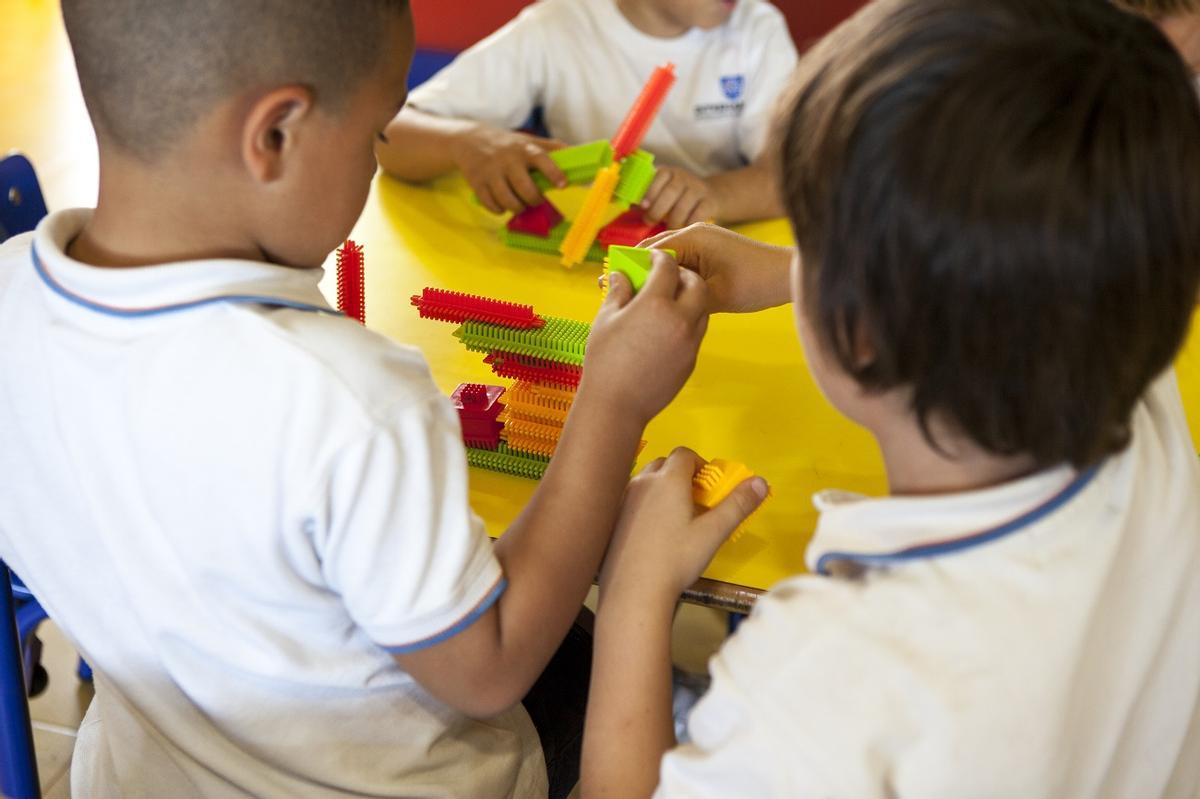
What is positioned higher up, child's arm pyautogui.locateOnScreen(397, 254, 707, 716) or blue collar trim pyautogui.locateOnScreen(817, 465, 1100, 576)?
blue collar trim pyautogui.locateOnScreen(817, 465, 1100, 576)

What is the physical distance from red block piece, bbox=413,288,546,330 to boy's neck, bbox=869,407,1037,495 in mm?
331

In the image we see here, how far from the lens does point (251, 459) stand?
0.65 metres

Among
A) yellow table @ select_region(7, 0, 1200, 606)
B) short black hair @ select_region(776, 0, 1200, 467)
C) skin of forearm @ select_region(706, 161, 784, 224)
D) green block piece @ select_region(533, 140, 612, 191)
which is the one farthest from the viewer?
skin of forearm @ select_region(706, 161, 784, 224)

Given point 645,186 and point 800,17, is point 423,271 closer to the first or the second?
point 645,186

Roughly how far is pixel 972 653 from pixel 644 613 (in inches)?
9.4

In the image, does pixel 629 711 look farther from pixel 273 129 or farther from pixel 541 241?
pixel 541 241

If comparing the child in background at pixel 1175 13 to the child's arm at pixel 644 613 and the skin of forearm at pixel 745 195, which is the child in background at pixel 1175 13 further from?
the child's arm at pixel 644 613

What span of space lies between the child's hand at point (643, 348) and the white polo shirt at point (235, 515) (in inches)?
6.3

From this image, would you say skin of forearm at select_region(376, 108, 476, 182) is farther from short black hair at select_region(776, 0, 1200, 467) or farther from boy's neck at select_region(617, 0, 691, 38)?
short black hair at select_region(776, 0, 1200, 467)

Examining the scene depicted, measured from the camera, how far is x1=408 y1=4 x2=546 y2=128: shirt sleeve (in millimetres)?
1560

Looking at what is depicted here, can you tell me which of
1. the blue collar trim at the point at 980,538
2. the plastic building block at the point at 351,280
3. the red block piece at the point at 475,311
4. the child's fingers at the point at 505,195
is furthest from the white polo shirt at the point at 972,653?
the child's fingers at the point at 505,195

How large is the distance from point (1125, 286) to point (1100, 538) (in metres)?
0.13

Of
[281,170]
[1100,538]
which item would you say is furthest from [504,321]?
[1100,538]

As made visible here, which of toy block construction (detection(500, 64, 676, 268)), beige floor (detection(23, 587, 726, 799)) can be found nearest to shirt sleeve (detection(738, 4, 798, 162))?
toy block construction (detection(500, 64, 676, 268))
